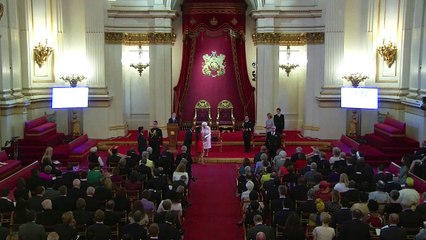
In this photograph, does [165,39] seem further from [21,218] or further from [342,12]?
[21,218]

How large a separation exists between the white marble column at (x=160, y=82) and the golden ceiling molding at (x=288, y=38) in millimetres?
3664

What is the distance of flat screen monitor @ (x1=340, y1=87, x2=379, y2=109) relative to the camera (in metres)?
19.6

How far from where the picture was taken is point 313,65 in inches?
896

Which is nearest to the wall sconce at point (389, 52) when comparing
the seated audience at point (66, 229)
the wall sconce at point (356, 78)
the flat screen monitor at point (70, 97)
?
the wall sconce at point (356, 78)

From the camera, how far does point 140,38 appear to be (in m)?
23.4

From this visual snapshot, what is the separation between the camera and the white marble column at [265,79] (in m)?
22.9

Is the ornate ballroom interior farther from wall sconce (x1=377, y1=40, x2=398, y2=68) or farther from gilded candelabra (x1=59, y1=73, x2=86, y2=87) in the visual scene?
gilded candelabra (x1=59, y1=73, x2=86, y2=87)

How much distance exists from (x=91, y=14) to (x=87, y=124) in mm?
4236

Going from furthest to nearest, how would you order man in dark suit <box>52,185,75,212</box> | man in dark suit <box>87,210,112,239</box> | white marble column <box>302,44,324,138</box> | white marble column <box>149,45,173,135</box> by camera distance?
1. white marble column <box>149,45,173,135</box>
2. white marble column <box>302,44,324,138</box>
3. man in dark suit <box>52,185,75,212</box>
4. man in dark suit <box>87,210,112,239</box>

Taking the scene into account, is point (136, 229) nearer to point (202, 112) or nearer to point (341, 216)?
point (341, 216)

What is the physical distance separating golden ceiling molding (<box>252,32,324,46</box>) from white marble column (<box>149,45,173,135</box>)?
12.0 feet

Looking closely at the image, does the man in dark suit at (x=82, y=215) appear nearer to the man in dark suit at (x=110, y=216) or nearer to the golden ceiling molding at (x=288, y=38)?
the man in dark suit at (x=110, y=216)

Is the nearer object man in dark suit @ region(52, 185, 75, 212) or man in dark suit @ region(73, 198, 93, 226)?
man in dark suit @ region(73, 198, 93, 226)

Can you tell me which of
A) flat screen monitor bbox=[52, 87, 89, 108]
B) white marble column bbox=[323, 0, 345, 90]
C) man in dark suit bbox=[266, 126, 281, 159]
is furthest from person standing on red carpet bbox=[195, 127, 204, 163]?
white marble column bbox=[323, 0, 345, 90]
